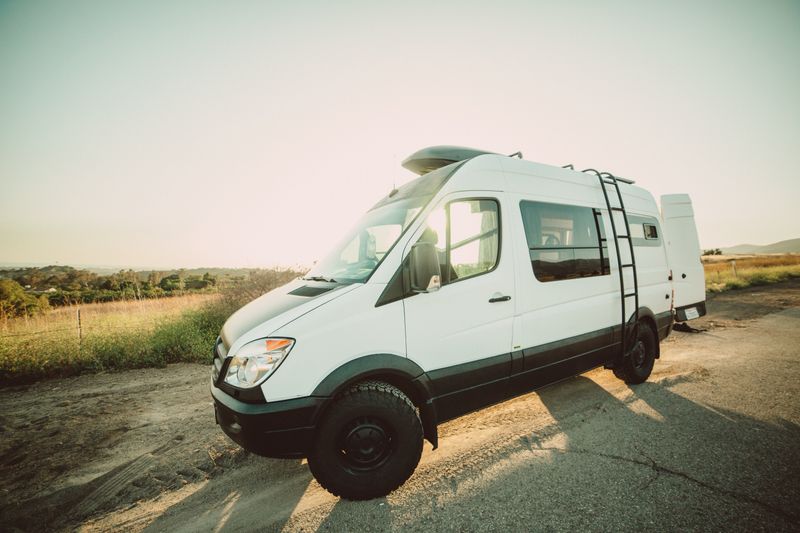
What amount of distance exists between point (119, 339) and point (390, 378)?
744 cm

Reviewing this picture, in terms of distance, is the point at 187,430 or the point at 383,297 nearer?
the point at 383,297

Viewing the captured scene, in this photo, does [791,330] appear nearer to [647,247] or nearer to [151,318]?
[647,247]

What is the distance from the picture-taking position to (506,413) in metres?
3.63

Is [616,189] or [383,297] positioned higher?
[616,189]

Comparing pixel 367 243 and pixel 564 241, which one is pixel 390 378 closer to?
pixel 367 243

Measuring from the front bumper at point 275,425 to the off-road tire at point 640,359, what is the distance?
394 cm

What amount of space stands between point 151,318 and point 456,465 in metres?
9.57

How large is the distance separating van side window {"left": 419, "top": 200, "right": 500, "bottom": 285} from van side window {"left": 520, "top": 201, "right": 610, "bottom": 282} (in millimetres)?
443

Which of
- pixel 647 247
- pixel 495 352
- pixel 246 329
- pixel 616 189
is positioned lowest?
pixel 495 352

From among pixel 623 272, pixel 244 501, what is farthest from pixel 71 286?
pixel 623 272

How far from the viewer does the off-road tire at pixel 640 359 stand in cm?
418

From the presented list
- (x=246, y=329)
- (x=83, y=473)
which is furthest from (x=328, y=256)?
(x=83, y=473)

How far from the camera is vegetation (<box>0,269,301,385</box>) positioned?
19.4 ft

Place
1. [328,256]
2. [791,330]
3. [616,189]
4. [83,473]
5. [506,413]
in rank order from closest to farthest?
[83,473], [328,256], [506,413], [616,189], [791,330]
